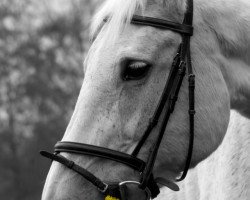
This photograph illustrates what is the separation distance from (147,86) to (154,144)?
14.0 inches

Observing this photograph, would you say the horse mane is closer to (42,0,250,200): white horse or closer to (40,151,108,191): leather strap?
(42,0,250,200): white horse

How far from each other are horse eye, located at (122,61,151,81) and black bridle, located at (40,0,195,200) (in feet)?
0.56

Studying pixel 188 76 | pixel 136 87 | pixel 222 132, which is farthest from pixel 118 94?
pixel 222 132

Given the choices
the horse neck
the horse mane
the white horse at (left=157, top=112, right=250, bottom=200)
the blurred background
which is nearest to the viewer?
the horse mane

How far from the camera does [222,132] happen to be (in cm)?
365

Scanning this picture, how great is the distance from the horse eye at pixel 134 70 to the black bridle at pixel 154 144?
6.8 inches

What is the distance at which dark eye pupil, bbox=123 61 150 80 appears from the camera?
3.45 metres

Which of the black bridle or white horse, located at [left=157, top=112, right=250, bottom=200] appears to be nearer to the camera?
the black bridle

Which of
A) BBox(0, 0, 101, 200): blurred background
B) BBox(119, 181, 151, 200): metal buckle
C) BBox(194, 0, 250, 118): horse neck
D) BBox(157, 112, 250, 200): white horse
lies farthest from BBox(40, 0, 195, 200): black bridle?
BBox(0, 0, 101, 200): blurred background

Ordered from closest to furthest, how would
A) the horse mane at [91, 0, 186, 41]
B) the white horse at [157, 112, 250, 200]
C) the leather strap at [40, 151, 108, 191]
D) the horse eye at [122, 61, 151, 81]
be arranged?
the leather strap at [40, 151, 108, 191] → the horse eye at [122, 61, 151, 81] → the horse mane at [91, 0, 186, 41] → the white horse at [157, 112, 250, 200]

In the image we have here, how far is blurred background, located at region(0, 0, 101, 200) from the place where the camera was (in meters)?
24.0

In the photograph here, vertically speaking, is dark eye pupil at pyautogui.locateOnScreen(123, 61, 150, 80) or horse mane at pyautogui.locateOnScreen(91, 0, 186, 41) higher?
horse mane at pyautogui.locateOnScreen(91, 0, 186, 41)

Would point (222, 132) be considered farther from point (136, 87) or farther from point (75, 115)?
point (75, 115)

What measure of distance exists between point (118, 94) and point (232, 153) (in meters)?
1.46
